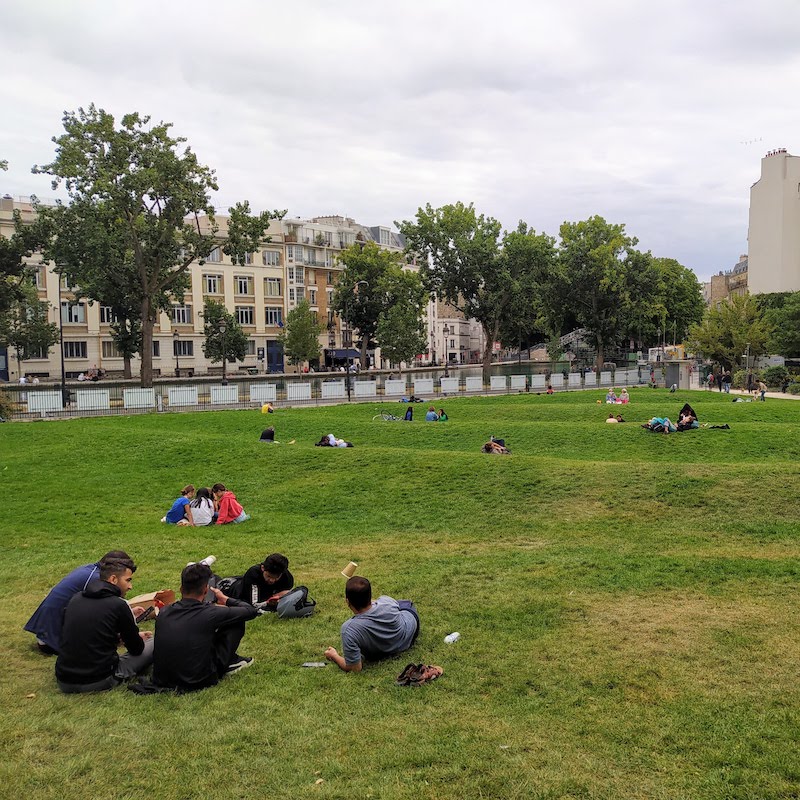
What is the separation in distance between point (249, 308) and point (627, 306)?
43.0 m

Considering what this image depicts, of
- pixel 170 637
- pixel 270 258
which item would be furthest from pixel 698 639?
pixel 270 258

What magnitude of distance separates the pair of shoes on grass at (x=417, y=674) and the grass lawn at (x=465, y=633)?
142 millimetres

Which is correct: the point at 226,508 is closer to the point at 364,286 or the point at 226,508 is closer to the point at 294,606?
the point at 294,606

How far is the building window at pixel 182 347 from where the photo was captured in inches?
3076

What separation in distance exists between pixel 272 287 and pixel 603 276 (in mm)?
40585

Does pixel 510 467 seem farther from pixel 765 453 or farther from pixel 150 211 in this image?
pixel 150 211

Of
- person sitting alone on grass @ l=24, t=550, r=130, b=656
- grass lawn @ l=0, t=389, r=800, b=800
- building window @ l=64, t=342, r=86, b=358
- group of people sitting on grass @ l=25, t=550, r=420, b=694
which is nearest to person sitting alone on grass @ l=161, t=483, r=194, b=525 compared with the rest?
grass lawn @ l=0, t=389, r=800, b=800

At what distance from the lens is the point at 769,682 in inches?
253

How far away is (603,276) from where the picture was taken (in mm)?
63344

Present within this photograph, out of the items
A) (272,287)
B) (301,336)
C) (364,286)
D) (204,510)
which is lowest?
(204,510)

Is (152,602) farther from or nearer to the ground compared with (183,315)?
nearer to the ground

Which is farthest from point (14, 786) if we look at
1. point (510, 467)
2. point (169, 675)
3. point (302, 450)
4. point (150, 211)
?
point (150, 211)

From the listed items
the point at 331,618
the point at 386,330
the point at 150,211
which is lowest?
the point at 331,618

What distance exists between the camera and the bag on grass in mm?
8750
